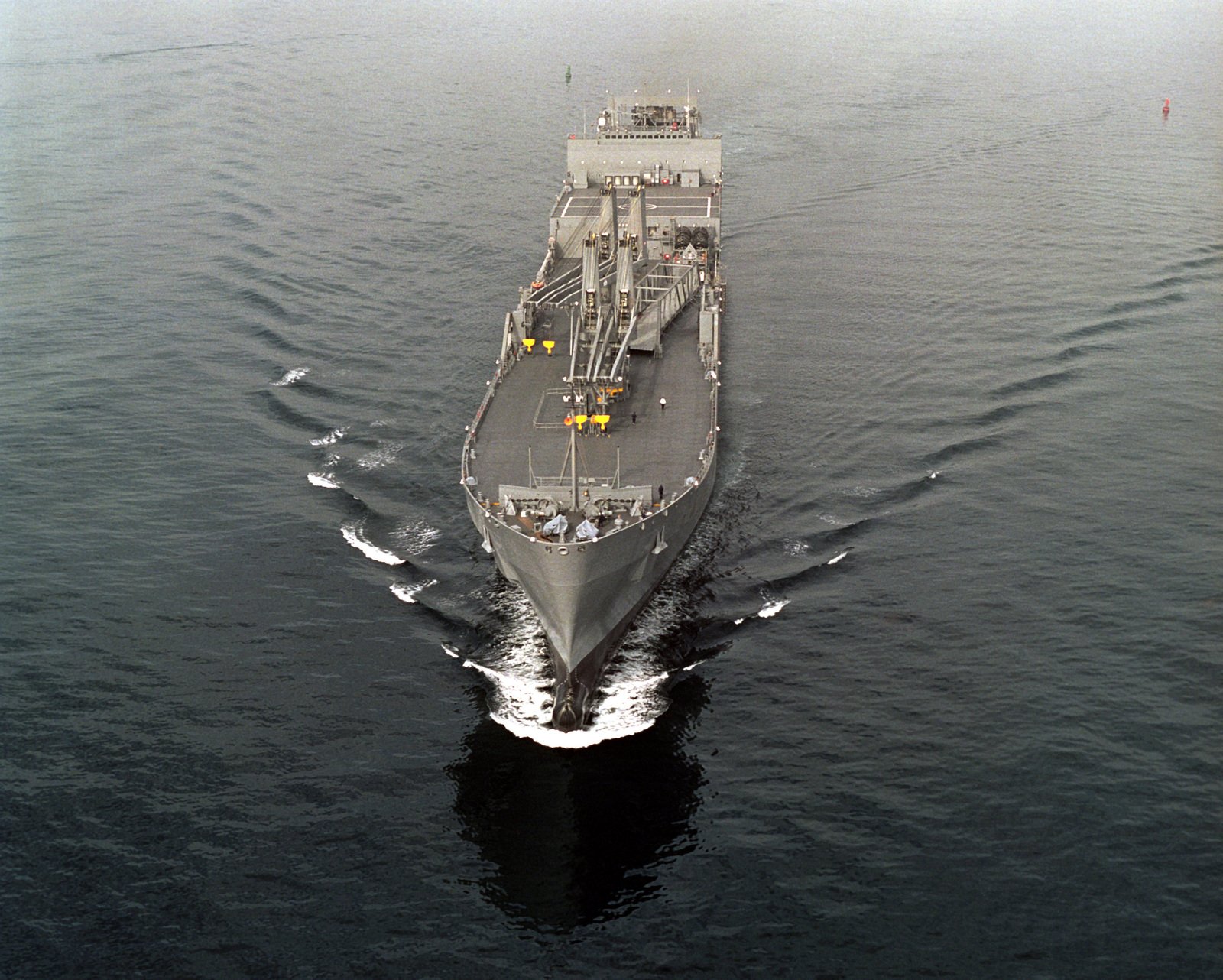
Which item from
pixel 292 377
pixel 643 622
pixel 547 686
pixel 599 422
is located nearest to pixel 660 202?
pixel 292 377

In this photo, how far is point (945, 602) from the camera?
65.2m

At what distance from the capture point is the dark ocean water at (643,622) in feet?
156

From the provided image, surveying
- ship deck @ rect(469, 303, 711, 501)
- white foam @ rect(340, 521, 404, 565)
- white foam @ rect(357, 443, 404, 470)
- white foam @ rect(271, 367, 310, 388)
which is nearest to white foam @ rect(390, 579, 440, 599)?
white foam @ rect(340, 521, 404, 565)

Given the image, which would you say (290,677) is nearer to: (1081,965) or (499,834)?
(499,834)

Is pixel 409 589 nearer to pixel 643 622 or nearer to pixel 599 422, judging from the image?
pixel 643 622

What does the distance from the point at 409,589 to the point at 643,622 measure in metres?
12.6

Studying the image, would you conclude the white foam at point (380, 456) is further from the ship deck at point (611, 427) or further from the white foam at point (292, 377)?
the white foam at point (292, 377)

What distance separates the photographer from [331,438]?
82.4 meters

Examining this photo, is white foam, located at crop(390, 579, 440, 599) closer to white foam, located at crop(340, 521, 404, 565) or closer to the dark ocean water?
the dark ocean water

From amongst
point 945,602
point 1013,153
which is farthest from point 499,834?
point 1013,153

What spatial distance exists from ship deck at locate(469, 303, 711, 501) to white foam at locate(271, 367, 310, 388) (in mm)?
16284

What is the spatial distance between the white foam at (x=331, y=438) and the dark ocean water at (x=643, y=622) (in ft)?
0.99

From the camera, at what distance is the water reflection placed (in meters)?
48.9

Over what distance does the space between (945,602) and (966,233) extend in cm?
6408
